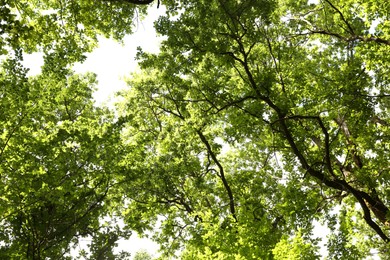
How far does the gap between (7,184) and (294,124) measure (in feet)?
32.9

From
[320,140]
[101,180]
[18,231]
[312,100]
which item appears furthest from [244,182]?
[18,231]

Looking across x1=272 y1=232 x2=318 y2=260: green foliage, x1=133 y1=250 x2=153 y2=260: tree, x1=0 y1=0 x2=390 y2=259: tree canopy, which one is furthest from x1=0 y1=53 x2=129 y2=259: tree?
x1=133 y1=250 x2=153 y2=260: tree

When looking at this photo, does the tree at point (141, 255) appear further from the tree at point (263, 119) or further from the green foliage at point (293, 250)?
the green foliage at point (293, 250)

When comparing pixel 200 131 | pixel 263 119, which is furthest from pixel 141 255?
pixel 263 119

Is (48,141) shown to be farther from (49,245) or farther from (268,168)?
(268,168)

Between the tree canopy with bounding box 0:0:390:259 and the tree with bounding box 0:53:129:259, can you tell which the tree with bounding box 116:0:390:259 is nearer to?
the tree canopy with bounding box 0:0:390:259

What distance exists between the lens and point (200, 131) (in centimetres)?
1457

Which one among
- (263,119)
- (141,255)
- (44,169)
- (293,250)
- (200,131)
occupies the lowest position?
(293,250)

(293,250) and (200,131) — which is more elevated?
(200,131)

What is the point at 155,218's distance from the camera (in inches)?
637

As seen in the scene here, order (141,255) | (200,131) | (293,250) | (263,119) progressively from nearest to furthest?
(293,250) < (263,119) < (200,131) < (141,255)

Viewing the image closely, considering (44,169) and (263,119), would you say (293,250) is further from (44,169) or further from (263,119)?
(44,169)

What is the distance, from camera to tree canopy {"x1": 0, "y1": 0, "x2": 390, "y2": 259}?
9305 mm

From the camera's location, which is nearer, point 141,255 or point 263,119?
point 263,119
